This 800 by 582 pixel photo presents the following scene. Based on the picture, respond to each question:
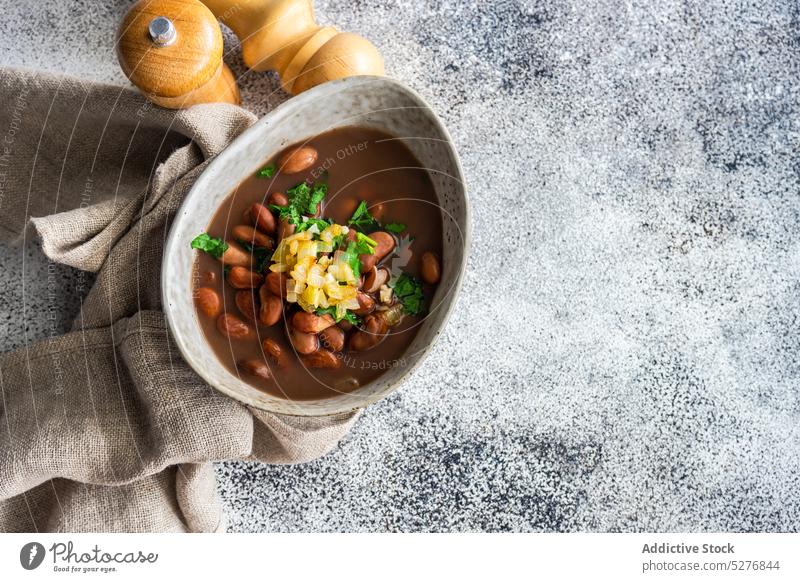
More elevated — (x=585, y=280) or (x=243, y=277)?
(x=243, y=277)

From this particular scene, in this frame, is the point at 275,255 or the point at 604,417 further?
the point at 604,417

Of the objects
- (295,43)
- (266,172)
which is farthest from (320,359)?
(295,43)

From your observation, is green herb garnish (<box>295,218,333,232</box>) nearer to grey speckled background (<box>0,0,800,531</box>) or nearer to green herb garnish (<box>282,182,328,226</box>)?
green herb garnish (<box>282,182,328,226</box>)

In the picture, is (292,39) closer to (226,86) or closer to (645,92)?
(226,86)
